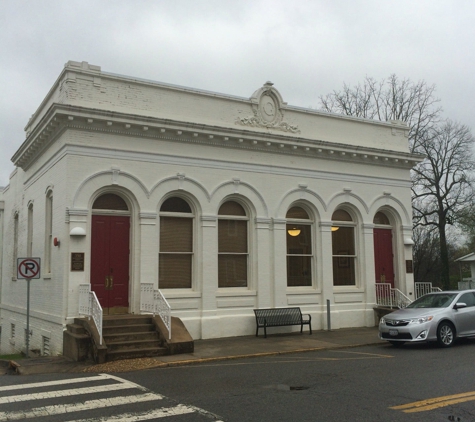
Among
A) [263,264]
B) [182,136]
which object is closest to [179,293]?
[263,264]

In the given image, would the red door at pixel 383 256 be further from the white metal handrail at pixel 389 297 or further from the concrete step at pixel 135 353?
the concrete step at pixel 135 353

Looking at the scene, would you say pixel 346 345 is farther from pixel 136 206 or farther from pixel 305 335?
pixel 136 206

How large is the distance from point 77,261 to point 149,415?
8.11 metres

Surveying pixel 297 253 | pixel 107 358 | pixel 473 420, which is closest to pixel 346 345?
pixel 297 253

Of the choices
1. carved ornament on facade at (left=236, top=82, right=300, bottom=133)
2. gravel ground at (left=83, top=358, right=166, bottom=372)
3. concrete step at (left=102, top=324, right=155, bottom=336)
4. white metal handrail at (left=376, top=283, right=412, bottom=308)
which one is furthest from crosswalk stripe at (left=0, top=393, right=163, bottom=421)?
white metal handrail at (left=376, top=283, right=412, bottom=308)

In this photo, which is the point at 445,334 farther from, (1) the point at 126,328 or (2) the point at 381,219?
(1) the point at 126,328

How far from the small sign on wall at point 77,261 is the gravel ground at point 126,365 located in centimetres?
341

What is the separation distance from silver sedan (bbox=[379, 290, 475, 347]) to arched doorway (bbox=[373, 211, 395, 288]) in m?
5.32

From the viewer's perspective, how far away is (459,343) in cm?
1468

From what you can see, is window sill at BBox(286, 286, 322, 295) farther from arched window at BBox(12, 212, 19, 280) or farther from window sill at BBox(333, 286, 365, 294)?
arched window at BBox(12, 212, 19, 280)

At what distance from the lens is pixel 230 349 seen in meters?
13.9

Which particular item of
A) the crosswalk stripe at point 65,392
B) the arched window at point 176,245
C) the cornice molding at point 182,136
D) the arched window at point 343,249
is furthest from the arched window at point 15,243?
the crosswalk stripe at point 65,392

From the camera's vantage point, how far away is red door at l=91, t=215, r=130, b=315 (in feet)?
49.8

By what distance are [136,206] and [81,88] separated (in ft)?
12.1
